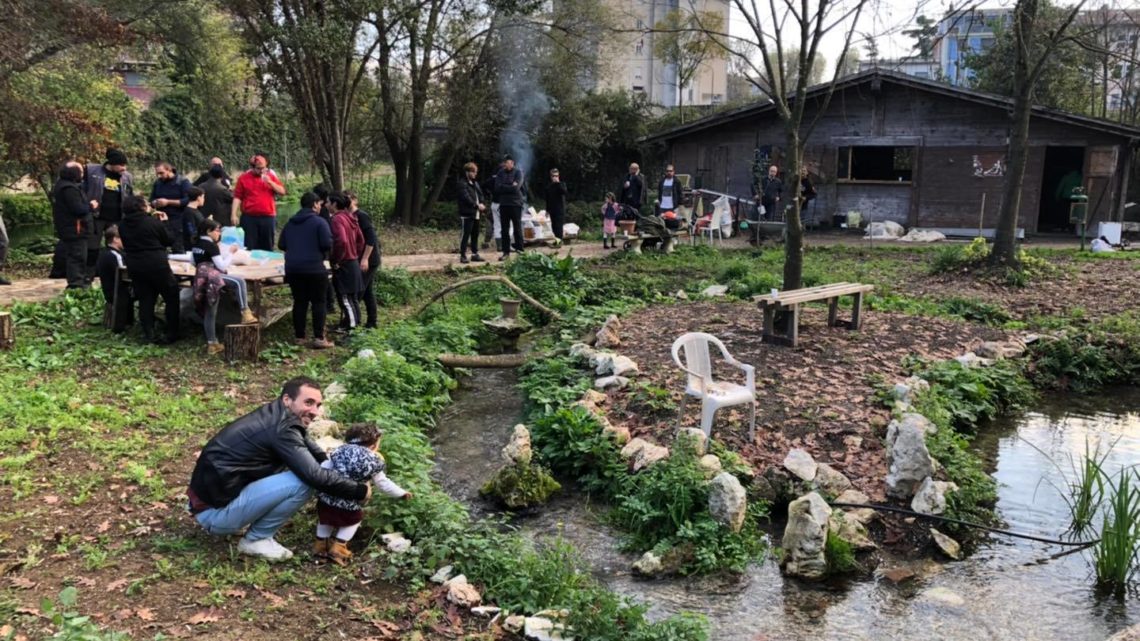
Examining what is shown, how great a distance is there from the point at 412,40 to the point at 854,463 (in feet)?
54.7

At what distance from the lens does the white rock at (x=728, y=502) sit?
540 cm

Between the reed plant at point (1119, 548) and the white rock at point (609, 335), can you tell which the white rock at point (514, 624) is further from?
A: the white rock at point (609, 335)

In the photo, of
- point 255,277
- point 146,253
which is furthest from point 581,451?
point 146,253

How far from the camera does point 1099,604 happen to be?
480 cm

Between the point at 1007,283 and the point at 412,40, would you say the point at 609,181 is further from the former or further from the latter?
the point at 1007,283

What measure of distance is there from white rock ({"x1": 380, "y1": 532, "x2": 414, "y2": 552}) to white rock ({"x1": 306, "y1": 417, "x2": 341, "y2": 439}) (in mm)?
1440

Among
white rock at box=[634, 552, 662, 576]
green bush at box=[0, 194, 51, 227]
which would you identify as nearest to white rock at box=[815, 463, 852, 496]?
white rock at box=[634, 552, 662, 576]

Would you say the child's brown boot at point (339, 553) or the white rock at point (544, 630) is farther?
the child's brown boot at point (339, 553)

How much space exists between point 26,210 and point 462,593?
2364 centimetres

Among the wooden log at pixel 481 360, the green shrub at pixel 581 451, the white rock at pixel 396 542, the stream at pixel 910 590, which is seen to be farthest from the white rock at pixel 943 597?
the wooden log at pixel 481 360

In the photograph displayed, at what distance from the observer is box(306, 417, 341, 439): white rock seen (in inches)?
241

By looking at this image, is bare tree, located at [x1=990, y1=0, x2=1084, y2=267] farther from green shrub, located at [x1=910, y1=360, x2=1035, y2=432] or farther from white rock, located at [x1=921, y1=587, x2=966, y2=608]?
white rock, located at [x1=921, y1=587, x2=966, y2=608]

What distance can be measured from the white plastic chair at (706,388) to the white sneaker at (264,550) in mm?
3011

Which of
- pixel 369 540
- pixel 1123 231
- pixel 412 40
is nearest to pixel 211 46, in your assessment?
pixel 412 40
